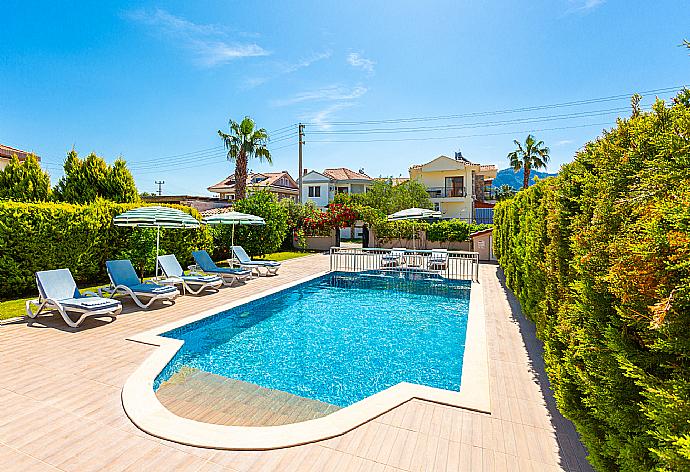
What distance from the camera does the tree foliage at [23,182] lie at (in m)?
14.5

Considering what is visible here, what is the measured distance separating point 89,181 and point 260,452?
16.4 metres

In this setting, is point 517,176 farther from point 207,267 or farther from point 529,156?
point 207,267

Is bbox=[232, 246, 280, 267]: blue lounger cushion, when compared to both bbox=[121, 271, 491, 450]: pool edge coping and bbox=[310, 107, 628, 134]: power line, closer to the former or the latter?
bbox=[121, 271, 491, 450]: pool edge coping

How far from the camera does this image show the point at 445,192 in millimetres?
39250

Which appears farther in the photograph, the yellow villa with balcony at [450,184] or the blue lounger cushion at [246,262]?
the yellow villa with balcony at [450,184]

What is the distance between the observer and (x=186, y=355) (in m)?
6.65

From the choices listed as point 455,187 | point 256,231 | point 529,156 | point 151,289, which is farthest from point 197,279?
point 529,156

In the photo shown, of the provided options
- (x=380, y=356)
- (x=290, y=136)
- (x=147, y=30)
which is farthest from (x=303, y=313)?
(x=290, y=136)


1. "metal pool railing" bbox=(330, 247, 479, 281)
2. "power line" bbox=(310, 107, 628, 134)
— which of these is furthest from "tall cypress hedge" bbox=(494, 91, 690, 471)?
"power line" bbox=(310, 107, 628, 134)

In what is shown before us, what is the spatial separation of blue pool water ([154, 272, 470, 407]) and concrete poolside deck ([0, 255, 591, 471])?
1035mm

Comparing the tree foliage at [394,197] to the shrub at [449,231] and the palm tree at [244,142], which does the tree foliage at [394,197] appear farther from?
the shrub at [449,231]

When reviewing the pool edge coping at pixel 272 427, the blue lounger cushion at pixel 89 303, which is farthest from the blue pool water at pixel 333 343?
the blue lounger cushion at pixel 89 303

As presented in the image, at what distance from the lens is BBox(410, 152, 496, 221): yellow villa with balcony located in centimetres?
3825

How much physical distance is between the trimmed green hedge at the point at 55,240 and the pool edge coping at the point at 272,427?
295 inches
